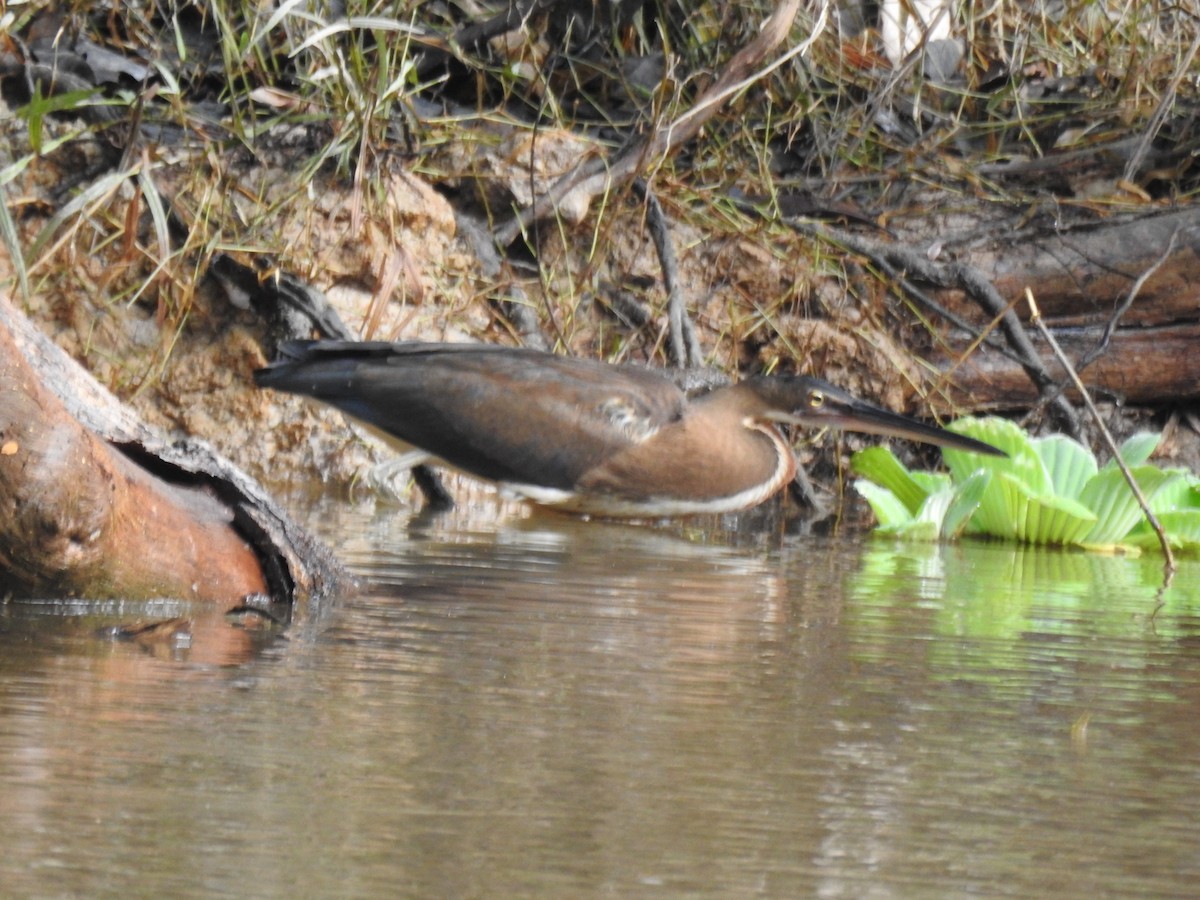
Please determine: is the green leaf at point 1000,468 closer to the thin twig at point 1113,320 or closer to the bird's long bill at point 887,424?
the bird's long bill at point 887,424

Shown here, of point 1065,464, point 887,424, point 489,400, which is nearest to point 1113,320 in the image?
point 1065,464

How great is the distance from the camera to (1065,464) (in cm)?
560

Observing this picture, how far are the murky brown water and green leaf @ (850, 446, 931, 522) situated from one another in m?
2.39

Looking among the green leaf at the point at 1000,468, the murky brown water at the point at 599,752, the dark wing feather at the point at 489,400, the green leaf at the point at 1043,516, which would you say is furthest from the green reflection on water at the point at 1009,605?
the dark wing feather at the point at 489,400

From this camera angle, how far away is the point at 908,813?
1.75 m

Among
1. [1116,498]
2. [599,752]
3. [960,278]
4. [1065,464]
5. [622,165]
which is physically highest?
[622,165]

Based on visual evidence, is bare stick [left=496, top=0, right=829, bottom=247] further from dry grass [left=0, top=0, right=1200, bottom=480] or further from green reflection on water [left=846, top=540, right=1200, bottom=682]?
green reflection on water [left=846, top=540, right=1200, bottom=682]

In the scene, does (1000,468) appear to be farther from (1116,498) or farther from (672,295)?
(672,295)

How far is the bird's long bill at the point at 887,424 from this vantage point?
5480 mm

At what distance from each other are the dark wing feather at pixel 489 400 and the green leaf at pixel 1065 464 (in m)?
1.19

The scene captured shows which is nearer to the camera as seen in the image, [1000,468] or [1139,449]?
[1000,468]

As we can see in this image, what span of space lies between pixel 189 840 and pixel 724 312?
560 centimetres

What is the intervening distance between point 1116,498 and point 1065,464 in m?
0.34

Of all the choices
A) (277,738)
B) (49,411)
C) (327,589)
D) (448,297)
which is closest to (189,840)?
(277,738)
